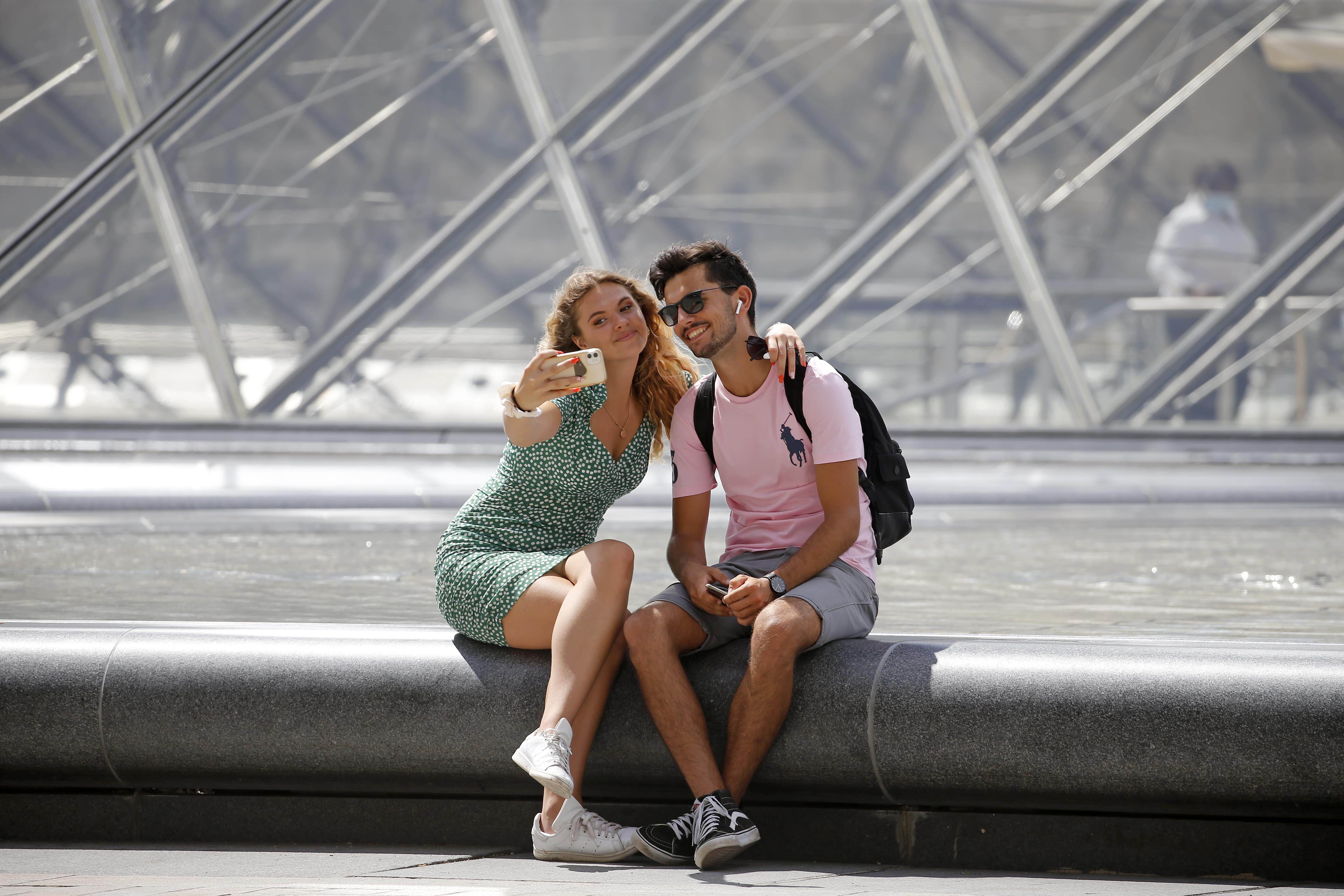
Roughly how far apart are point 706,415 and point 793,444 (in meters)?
0.22

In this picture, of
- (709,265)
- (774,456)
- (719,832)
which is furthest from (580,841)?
(709,265)

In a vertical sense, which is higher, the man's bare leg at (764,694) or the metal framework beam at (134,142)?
the metal framework beam at (134,142)

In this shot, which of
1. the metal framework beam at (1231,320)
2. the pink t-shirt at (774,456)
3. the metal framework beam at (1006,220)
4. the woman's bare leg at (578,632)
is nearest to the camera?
the woman's bare leg at (578,632)

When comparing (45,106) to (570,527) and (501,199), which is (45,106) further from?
(570,527)

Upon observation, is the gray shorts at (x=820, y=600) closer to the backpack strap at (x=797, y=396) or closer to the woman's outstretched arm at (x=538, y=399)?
the backpack strap at (x=797, y=396)

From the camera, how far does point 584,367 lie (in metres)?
3.04

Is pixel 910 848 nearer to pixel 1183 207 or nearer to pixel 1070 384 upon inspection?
pixel 1070 384

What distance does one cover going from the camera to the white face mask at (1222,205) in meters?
10.3

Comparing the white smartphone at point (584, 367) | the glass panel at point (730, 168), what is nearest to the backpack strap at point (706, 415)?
the white smartphone at point (584, 367)

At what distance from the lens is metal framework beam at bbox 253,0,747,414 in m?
10.2

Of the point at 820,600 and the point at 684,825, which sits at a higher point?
the point at 820,600

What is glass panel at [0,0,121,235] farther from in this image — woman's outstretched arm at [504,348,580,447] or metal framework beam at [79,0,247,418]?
woman's outstretched arm at [504,348,580,447]

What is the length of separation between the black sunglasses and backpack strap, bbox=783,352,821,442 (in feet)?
0.81

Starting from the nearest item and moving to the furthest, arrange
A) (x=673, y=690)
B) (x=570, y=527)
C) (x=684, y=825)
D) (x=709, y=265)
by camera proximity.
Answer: (x=684, y=825) < (x=673, y=690) < (x=709, y=265) < (x=570, y=527)
